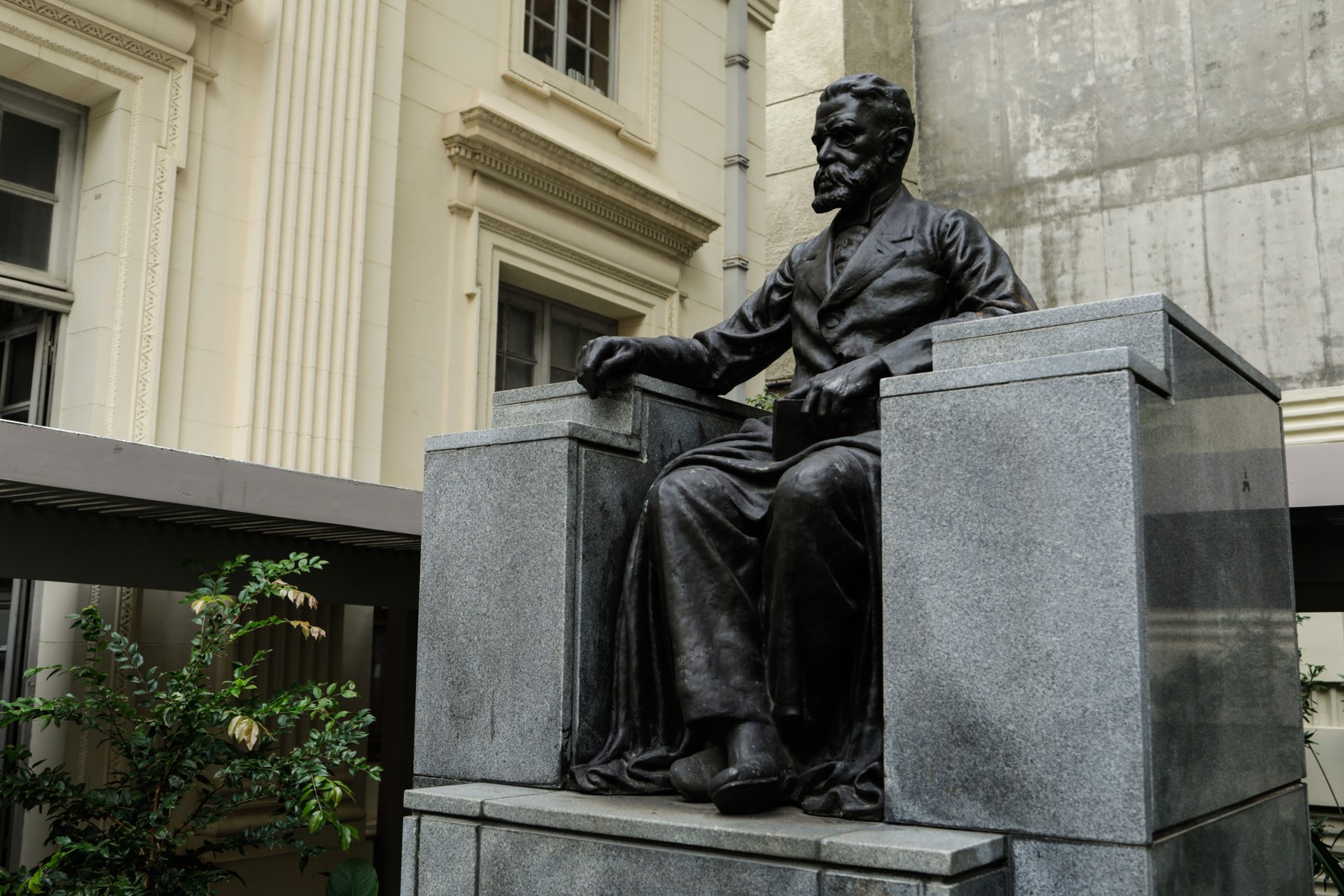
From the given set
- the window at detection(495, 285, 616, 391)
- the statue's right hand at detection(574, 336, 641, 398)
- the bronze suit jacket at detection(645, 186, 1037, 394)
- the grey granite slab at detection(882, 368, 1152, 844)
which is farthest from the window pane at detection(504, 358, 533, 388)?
the grey granite slab at detection(882, 368, 1152, 844)

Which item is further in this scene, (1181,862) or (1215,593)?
(1215,593)

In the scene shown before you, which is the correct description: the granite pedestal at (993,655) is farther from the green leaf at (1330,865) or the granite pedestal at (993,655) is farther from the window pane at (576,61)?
the window pane at (576,61)

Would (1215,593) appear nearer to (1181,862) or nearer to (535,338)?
(1181,862)

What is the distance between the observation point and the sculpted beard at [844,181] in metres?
4.41

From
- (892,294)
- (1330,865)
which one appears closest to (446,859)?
(892,294)

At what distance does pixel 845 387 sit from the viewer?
3.91 meters

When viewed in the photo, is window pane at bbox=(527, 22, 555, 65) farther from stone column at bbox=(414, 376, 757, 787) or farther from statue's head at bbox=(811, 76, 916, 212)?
stone column at bbox=(414, 376, 757, 787)

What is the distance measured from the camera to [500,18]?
36.8ft

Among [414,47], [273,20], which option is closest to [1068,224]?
[414,47]

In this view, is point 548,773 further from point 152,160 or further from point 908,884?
point 152,160

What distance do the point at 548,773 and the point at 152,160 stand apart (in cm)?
608

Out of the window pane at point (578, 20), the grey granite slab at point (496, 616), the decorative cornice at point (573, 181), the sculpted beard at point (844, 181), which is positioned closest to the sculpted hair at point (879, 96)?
the sculpted beard at point (844, 181)

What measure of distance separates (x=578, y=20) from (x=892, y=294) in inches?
360

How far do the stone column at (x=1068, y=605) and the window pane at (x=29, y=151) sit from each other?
6912 mm
